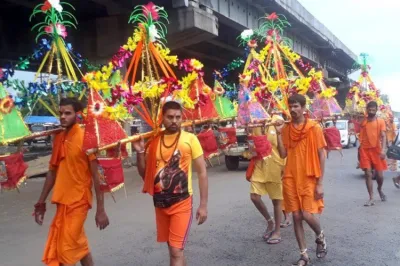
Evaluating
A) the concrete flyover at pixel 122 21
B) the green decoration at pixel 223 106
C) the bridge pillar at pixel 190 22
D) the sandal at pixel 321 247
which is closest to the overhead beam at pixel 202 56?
the concrete flyover at pixel 122 21

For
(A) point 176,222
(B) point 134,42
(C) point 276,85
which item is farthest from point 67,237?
(C) point 276,85

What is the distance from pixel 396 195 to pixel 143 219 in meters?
5.16

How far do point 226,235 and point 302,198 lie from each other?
1.61 m

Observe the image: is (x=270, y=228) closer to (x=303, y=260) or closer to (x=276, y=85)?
(x=303, y=260)

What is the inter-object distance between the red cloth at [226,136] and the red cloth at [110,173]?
1.98 meters

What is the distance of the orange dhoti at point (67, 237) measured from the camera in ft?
13.2

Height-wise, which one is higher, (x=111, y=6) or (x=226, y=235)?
(x=111, y=6)

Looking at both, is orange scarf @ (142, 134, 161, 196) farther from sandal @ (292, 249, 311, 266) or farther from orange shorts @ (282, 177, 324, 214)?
sandal @ (292, 249, 311, 266)

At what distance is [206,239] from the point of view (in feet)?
20.4

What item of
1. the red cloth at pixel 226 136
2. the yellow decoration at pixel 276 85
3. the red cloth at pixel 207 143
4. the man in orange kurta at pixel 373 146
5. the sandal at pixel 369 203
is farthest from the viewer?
the man in orange kurta at pixel 373 146

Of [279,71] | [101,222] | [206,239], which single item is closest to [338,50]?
[279,71]

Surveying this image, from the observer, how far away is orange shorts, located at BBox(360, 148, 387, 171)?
27.7 ft

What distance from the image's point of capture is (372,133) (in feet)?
27.9

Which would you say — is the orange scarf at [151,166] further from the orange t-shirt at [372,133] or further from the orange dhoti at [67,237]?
the orange t-shirt at [372,133]
